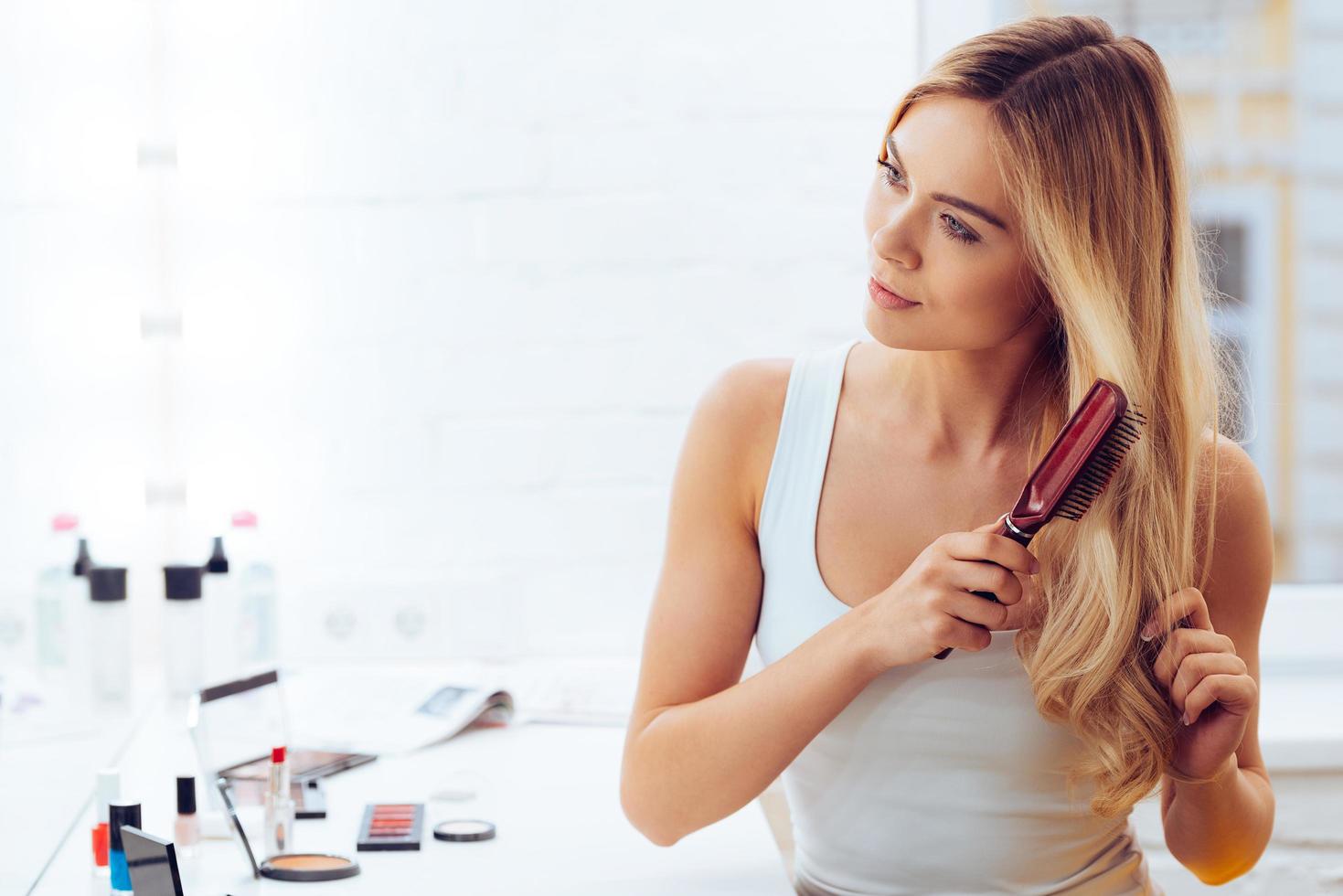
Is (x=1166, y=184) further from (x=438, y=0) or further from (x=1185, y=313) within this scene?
(x=438, y=0)

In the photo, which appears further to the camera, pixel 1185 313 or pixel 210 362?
pixel 210 362

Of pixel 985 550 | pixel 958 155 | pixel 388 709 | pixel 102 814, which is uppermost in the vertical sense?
pixel 958 155

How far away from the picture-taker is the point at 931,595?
0.85m

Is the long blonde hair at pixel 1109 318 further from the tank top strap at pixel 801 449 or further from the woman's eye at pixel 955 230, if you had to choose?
the tank top strap at pixel 801 449

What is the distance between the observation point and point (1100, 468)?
82cm

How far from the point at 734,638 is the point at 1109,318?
367 mm

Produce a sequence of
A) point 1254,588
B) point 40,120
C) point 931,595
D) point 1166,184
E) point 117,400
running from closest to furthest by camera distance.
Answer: point 931,595 < point 1166,184 < point 1254,588 < point 40,120 < point 117,400

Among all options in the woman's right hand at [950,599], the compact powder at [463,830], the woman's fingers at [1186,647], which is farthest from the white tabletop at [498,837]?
the woman's fingers at [1186,647]

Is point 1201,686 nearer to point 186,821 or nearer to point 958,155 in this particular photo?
point 958,155

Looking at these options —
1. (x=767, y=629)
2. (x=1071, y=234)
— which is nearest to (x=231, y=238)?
(x=767, y=629)

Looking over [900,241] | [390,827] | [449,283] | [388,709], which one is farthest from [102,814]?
[449,283]

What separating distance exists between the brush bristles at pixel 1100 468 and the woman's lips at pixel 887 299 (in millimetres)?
173

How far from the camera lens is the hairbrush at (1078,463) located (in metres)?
0.77

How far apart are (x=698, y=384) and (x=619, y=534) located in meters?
0.21
